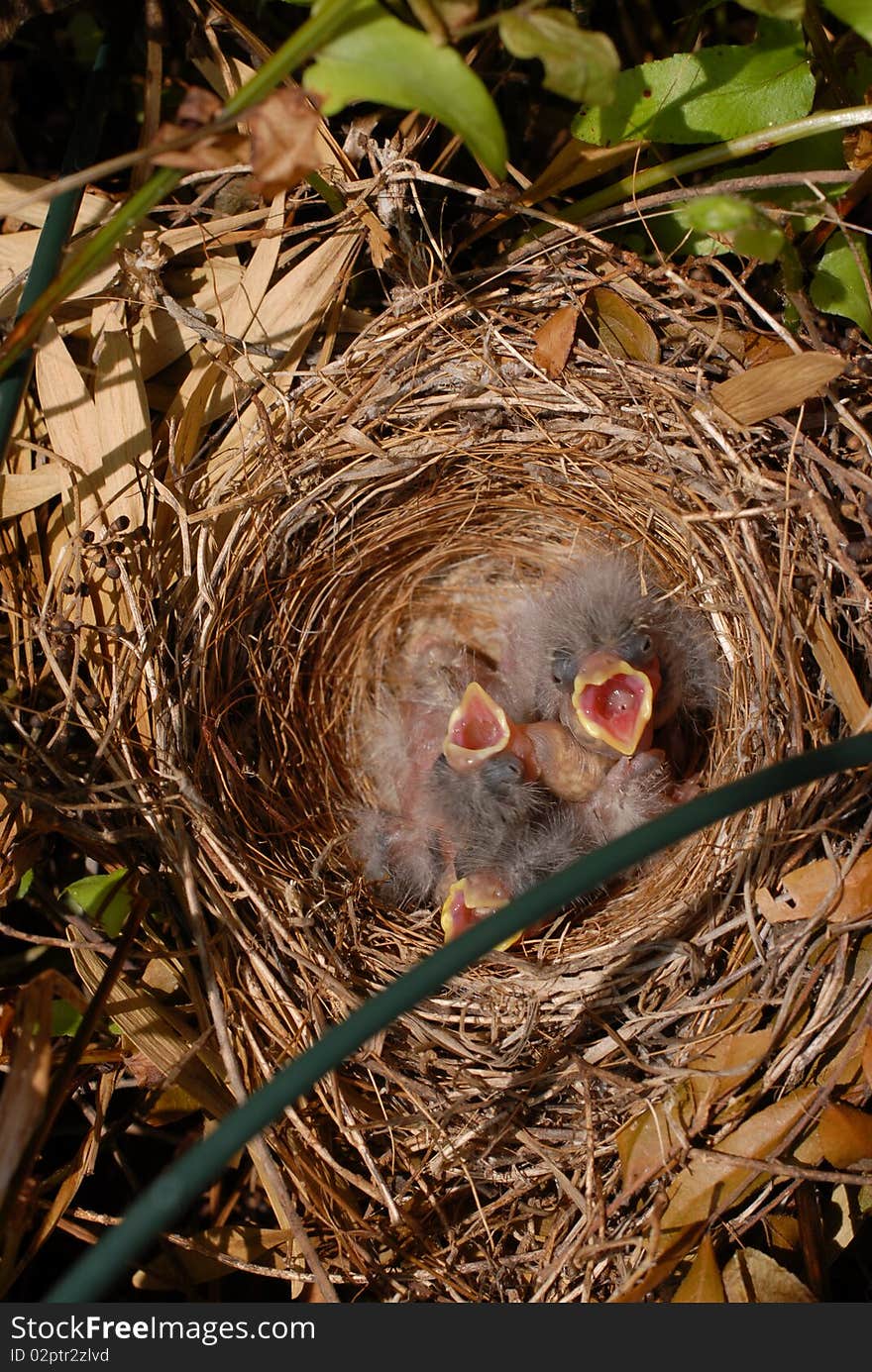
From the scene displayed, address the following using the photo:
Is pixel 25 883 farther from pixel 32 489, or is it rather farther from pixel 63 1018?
pixel 32 489

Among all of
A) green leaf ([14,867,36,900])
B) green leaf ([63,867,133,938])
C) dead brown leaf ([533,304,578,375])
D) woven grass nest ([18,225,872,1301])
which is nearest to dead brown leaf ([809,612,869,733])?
woven grass nest ([18,225,872,1301])

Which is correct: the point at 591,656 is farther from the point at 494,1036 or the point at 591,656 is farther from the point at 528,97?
the point at 528,97

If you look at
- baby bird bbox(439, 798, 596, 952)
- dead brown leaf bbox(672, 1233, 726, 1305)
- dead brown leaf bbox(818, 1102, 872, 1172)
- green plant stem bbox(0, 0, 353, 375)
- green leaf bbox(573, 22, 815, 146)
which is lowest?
dead brown leaf bbox(672, 1233, 726, 1305)

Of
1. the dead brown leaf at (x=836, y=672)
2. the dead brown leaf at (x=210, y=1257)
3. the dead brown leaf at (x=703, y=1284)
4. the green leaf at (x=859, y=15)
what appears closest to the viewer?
the green leaf at (x=859, y=15)

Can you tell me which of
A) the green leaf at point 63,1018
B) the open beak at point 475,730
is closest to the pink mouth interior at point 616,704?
the open beak at point 475,730

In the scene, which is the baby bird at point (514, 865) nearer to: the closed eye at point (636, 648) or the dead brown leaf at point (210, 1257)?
the closed eye at point (636, 648)

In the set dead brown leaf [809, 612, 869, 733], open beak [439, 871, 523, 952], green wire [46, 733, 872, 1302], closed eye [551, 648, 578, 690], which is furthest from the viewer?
closed eye [551, 648, 578, 690]

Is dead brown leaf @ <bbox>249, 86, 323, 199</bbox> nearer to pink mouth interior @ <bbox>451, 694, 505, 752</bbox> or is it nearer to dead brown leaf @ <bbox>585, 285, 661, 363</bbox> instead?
dead brown leaf @ <bbox>585, 285, 661, 363</bbox>

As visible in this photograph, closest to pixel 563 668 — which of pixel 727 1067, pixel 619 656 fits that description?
pixel 619 656
